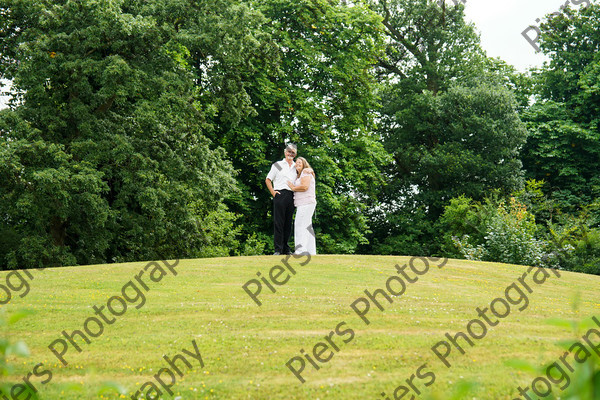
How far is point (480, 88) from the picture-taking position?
108 feet

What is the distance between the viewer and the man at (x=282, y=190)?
14031mm

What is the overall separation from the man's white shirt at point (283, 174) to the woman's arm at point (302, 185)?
0.61 ft

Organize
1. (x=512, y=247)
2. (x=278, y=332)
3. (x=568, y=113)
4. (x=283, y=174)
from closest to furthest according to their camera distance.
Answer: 1. (x=278, y=332)
2. (x=283, y=174)
3. (x=512, y=247)
4. (x=568, y=113)

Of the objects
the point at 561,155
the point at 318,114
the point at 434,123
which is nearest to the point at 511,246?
the point at 318,114

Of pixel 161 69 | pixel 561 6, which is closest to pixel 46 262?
pixel 161 69

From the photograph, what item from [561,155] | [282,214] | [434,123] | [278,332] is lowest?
[561,155]

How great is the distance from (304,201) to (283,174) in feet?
2.83

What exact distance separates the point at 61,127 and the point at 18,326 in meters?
12.8

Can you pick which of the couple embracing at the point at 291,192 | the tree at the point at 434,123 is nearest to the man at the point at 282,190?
the couple embracing at the point at 291,192

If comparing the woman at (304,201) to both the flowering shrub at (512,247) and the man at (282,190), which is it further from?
the flowering shrub at (512,247)

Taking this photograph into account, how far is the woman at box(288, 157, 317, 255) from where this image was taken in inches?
546

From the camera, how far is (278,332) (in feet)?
25.6

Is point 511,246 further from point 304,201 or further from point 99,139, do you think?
point 99,139

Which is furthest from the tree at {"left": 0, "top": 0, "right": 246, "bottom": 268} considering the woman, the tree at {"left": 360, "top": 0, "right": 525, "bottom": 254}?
the tree at {"left": 360, "top": 0, "right": 525, "bottom": 254}
